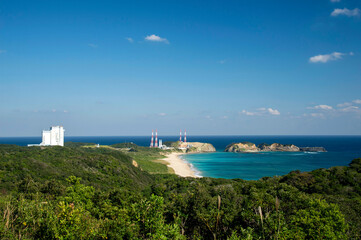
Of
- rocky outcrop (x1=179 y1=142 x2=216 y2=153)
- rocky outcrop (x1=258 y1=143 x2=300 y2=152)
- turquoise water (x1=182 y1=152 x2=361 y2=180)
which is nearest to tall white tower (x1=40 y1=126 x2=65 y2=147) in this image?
turquoise water (x1=182 y1=152 x2=361 y2=180)

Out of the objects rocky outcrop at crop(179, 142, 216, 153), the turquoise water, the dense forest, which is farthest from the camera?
rocky outcrop at crop(179, 142, 216, 153)

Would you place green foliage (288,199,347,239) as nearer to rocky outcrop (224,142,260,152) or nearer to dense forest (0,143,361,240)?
dense forest (0,143,361,240)

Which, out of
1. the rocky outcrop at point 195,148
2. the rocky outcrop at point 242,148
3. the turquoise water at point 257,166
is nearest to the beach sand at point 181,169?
the turquoise water at point 257,166

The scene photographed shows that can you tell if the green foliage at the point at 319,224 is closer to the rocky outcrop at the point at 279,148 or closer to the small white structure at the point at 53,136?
the small white structure at the point at 53,136

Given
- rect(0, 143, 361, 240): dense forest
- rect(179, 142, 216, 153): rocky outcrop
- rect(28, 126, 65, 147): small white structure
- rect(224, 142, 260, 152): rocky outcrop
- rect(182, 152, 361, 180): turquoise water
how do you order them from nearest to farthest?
rect(0, 143, 361, 240): dense forest, rect(182, 152, 361, 180): turquoise water, rect(28, 126, 65, 147): small white structure, rect(224, 142, 260, 152): rocky outcrop, rect(179, 142, 216, 153): rocky outcrop

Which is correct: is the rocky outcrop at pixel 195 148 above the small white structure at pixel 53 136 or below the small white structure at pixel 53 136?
below

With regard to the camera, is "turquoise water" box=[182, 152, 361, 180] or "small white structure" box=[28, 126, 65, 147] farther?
"small white structure" box=[28, 126, 65, 147]

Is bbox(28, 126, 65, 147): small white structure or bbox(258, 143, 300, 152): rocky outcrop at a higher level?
bbox(28, 126, 65, 147): small white structure

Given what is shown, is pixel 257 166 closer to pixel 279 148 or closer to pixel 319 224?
pixel 319 224

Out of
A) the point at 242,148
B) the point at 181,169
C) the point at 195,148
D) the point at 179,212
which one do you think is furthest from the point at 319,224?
the point at 242,148
